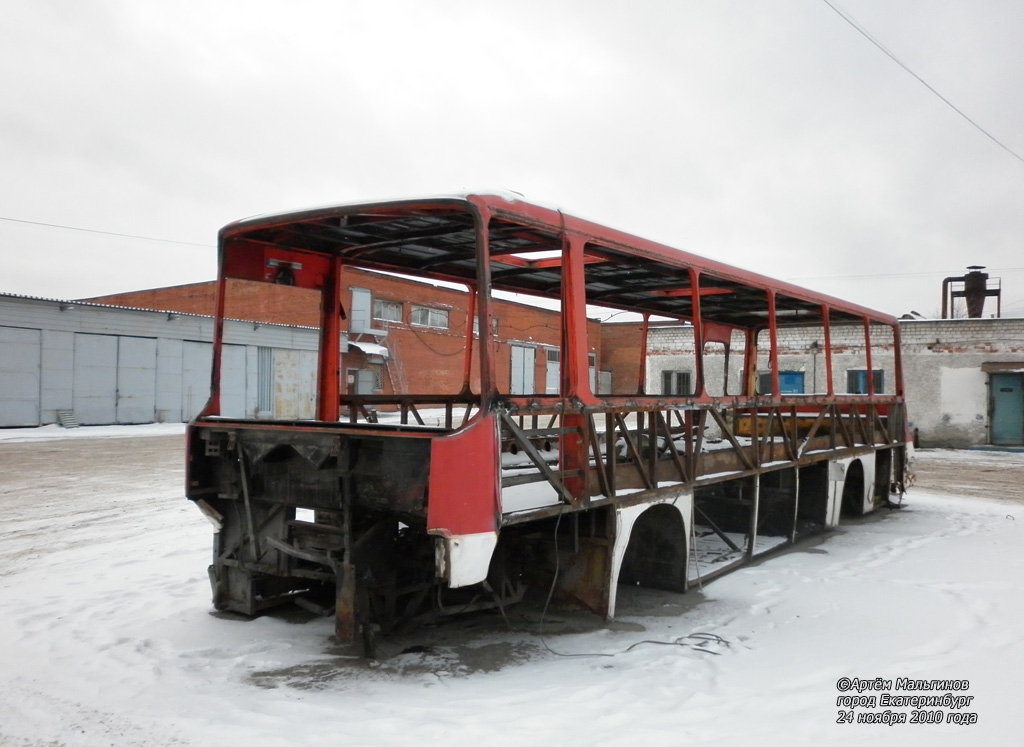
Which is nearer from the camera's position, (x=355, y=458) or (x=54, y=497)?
(x=355, y=458)

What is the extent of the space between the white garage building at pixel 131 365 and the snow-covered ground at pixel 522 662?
16.6m

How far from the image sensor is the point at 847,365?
23906 mm

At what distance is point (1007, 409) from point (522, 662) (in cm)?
2299

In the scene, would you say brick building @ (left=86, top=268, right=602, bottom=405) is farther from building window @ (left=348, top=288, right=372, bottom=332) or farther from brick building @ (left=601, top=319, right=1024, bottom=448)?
brick building @ (left=601, top=319, right=1024, bottom=448)

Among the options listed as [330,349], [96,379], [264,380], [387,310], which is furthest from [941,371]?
[96,379]

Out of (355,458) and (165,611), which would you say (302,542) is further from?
(165,611)

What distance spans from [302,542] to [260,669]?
31.0 inches

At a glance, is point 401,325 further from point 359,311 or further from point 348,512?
point 348,512

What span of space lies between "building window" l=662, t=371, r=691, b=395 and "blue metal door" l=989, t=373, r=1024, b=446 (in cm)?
887

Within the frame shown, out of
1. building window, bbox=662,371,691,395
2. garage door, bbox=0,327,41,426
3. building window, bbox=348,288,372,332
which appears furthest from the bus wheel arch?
building window, bbox=348,288,372,332

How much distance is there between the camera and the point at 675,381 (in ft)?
85.1

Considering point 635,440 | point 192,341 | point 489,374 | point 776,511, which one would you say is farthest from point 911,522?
point 192,341

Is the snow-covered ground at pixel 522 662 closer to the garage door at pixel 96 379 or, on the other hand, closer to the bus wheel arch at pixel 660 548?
the bus wheel arch at pixel 660 548

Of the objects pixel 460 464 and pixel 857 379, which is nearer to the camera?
pixel 460 464
